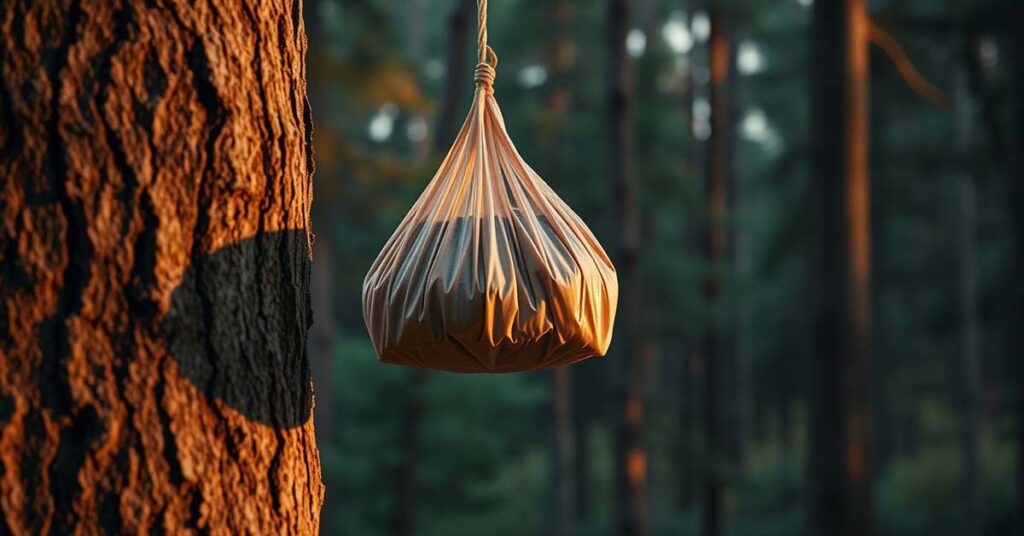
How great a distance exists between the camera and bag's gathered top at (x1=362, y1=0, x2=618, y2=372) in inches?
83.4

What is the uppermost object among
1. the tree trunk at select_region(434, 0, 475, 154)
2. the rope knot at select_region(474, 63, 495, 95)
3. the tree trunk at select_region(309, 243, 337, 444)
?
the tree trunk at select_region(434, 0, 475, 154)

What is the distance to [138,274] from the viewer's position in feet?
5.50

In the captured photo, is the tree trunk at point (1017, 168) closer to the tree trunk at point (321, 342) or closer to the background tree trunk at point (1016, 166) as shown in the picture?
the background tree trunk at point (1016, 166)

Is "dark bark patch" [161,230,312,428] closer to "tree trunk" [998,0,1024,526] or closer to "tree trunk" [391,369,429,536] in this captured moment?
"tree trunk" [998,0,1024,526]

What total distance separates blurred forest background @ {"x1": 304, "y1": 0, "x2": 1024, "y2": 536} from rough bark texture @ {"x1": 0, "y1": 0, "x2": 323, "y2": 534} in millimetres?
6737

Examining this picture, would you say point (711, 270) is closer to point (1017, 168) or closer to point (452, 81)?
point (1017, 168)

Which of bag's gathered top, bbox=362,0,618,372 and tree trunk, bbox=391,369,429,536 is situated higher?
bag's gathered top, bbox=362,0,618,372

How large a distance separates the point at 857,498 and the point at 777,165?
607 centimetres

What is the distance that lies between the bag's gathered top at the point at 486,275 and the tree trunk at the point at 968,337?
1569cm

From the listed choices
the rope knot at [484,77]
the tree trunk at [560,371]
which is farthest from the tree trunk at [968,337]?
the rope knot at [484,77]

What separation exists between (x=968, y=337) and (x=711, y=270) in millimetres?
4576

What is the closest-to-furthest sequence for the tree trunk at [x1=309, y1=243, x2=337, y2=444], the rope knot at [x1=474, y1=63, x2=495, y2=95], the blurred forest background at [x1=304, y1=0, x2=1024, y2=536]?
the rope knot at [x1=474, y1=63, x2=495, y2=95], the blurred forest background at [x1=304, y1=0, x2=1024, y2=536], the tree trunk at [x1=309, y1=243, x2=337, y2=444]

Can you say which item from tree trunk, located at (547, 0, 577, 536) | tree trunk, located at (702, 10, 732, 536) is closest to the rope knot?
tree trunk, located at (547, 0, 577, 536)

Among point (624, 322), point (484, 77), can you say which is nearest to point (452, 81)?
point (624, 322)
